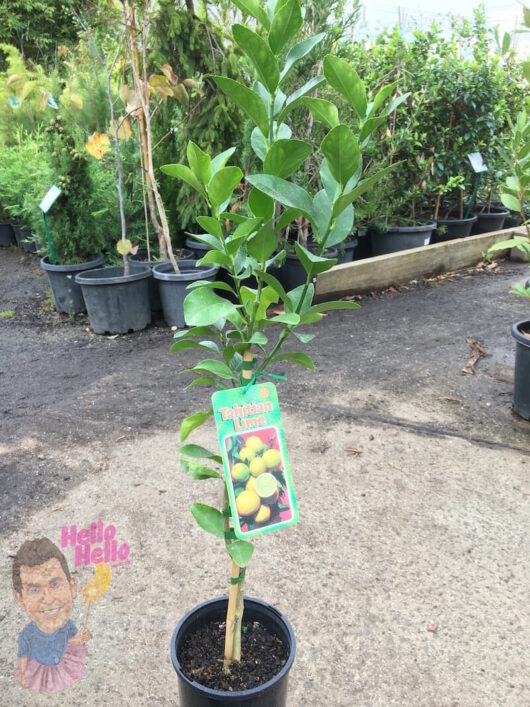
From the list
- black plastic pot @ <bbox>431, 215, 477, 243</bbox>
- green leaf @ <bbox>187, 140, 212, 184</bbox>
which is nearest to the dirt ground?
green leaf @ <bbox>187, 140, 212, 184</bbox>

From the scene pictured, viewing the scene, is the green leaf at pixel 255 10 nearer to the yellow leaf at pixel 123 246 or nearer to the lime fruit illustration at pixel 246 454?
the lime fruit illustration at pixel 246 454

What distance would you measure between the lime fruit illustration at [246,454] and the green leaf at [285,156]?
1.54 ft

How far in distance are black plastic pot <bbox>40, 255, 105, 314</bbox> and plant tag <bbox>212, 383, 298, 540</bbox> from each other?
3.67 m

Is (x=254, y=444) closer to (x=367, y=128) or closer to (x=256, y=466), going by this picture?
(x=256, y=466)

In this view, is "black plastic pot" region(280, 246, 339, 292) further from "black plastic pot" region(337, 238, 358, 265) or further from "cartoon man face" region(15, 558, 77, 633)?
"cartoon man face" region(15, 558, 77, 633)

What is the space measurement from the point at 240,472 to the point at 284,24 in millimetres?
716

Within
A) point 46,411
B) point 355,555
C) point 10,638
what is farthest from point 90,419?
point 355,555

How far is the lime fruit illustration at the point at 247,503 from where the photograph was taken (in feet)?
3.27

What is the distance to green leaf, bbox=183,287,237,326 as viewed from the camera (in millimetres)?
885

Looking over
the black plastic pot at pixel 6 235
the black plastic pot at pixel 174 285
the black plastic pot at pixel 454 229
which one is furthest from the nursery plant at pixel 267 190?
the black plastic pot at pixel 6 235

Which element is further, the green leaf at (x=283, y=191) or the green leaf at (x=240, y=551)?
the green leaf at (x=240, y=551)

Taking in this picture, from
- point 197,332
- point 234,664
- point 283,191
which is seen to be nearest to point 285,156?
point 283,191

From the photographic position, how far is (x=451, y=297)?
4.94 meters

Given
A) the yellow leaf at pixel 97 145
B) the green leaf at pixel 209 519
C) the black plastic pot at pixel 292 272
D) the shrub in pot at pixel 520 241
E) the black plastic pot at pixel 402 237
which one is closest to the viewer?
the green leaf at pixel 209 519
